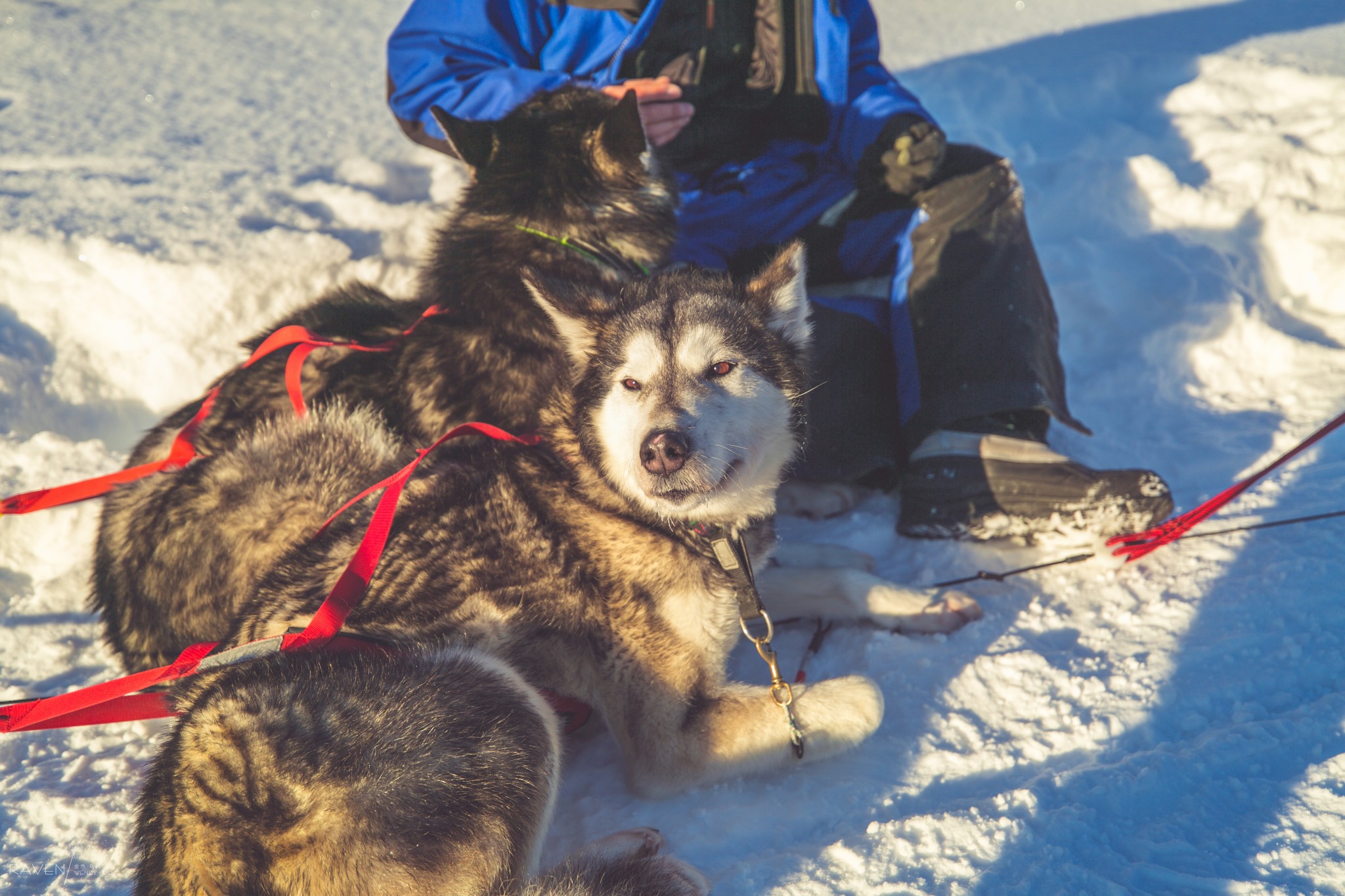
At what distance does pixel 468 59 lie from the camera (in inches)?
135

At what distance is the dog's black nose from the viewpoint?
1918mm

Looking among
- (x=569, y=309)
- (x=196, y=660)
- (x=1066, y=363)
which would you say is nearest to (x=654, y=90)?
(x=569, y=309)

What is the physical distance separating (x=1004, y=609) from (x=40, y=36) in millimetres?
7228

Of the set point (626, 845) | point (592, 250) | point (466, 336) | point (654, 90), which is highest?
point (654, 90)

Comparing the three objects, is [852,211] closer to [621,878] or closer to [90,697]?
[621,878]

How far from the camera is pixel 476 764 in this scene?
5.90 feet

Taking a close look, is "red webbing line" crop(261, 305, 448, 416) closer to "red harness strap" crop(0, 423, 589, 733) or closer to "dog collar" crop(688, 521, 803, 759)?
"red harness strap" crop(0, 423, 589, 733)

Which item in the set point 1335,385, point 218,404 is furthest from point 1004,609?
point 218,404

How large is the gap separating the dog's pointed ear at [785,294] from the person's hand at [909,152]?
1.28 m

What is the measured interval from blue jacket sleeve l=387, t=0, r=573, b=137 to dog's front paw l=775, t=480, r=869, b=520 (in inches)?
77.7

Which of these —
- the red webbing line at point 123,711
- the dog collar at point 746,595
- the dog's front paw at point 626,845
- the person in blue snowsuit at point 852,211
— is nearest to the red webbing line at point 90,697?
the red webbing line at point 123,711

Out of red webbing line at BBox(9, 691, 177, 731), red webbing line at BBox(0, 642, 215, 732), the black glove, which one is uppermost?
the black glove

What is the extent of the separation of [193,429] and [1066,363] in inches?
146

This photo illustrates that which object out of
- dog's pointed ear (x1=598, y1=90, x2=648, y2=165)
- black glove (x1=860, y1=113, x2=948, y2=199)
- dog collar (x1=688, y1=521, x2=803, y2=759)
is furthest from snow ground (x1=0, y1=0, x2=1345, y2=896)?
dog's pointed ear (x1=598, y1=90, x2=648, y2=165)
